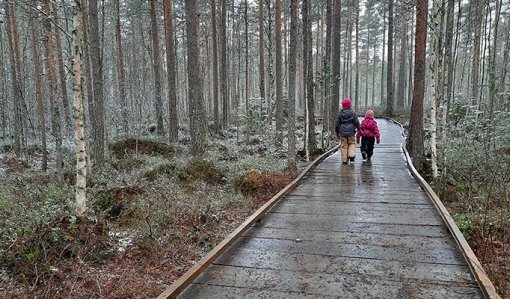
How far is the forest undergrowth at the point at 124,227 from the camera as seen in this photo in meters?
4.27

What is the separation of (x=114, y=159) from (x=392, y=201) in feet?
34.2

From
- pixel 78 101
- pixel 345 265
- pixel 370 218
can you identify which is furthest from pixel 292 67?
pixel 345 265

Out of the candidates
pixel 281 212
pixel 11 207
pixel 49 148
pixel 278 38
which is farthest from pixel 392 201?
pixel 49 148

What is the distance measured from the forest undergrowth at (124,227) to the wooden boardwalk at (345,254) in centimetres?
103

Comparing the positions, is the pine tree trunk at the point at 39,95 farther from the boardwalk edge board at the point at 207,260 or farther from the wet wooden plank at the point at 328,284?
the wet wooden plank at the point at 328,284

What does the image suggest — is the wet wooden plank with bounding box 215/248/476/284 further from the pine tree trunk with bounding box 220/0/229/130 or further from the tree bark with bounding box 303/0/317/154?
the pine tree trunk with bounding box 220/0/229/130

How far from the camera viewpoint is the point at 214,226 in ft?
20.7

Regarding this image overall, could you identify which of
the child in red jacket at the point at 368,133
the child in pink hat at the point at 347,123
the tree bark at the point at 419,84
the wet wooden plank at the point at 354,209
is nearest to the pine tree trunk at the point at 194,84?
the child in pink hat at the point at 347,123

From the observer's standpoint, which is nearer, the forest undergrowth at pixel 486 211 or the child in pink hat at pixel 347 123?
the forest undergrowth at pixel 486 211

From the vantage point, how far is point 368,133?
10.3 meters

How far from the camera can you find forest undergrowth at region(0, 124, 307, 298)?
4270 mm

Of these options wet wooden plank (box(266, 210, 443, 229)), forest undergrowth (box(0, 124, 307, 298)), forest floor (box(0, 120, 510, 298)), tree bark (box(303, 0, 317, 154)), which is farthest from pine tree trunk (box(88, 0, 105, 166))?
wet wooden plank (box(266, 210, 443, 229))

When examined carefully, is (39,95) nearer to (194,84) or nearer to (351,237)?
(194,84)

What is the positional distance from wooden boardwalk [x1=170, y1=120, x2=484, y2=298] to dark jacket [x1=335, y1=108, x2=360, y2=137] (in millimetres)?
3027
